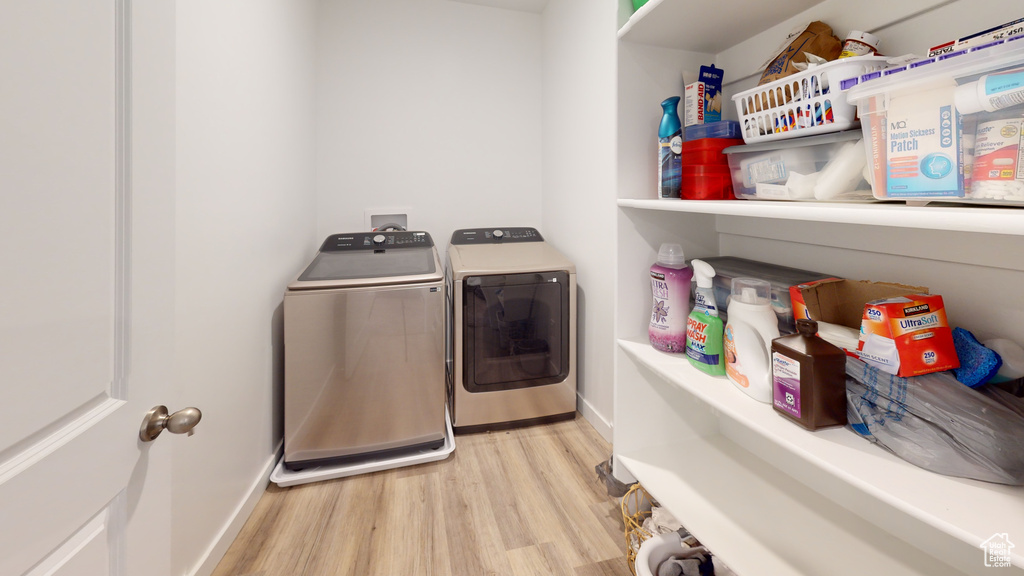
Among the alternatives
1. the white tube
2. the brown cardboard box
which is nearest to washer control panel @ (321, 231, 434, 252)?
the brown cardboard box

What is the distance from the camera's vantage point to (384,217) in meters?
2.64

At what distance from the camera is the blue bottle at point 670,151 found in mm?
1045

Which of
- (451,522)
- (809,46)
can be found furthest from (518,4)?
(451,522)

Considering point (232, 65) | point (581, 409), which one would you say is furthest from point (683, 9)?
point (581, 409)

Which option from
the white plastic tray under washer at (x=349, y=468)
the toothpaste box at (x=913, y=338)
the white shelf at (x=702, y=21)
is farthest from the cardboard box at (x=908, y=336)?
the white plastic tray under washer at (x=349, y=468)

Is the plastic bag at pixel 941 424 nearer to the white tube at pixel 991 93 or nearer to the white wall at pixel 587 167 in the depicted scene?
the white tube at pixel 991 93

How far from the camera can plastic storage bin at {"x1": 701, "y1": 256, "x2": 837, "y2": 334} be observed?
904 mm

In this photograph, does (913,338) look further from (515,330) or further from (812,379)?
(515,330)

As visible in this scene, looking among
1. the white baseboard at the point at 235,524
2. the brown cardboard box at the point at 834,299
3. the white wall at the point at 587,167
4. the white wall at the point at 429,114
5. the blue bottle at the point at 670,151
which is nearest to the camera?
the brown cardboard box at the point at 834,299

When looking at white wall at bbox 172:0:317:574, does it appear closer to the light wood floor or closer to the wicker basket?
the light wood floor

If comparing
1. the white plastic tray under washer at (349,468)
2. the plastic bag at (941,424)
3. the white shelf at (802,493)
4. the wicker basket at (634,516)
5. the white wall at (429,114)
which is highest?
the white wall at (429,114)

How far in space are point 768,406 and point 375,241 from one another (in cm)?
198

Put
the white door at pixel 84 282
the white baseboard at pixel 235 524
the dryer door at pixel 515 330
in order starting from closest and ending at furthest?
the white door at pixel 84 282, the white baseboard at pixel 235 524, the dryer door at pixel 515 330

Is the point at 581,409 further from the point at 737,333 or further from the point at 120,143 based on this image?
the point at 120,143
